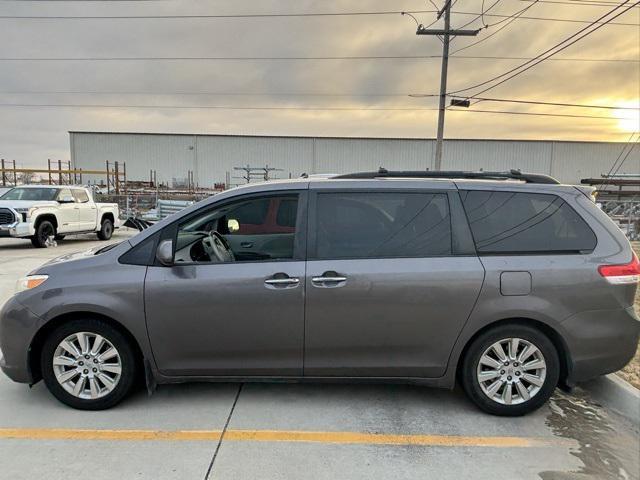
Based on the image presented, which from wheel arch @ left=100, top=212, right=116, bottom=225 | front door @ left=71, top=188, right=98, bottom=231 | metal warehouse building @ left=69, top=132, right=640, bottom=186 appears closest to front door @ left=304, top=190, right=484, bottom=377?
front door @ left=71, top=188, right=98, bottom=231

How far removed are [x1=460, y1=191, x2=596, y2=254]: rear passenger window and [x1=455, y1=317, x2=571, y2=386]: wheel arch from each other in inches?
20.9

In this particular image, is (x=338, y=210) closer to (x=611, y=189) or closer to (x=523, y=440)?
(x=523, y=440)

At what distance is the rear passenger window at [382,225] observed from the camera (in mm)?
3434

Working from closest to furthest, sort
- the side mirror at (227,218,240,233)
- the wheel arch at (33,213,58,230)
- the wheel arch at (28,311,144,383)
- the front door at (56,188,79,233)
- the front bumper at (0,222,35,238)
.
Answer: the wheel arch at (28,311,144,383) → the side mirror at (227,218,240,233) → the front bumper at (0,222,35,238) → the wheel arch at (33,213,58,230) → the front door at (56,188,79,233)

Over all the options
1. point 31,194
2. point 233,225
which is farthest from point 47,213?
point 233,225

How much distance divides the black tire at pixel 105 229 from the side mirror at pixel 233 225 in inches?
499

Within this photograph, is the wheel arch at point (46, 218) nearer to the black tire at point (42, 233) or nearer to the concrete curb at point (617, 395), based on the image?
the black tire at point (42, 233)

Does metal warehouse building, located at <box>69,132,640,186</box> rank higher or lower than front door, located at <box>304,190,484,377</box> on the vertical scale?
higher

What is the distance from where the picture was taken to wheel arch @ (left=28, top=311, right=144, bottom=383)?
342 centimetres

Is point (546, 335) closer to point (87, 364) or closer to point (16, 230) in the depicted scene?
point (87, 364)

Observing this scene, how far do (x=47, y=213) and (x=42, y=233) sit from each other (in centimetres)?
61

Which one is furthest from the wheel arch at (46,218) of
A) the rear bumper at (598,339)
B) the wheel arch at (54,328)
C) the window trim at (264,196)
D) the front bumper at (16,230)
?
the rear bumper at (598,339)

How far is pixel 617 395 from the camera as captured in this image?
375 cm

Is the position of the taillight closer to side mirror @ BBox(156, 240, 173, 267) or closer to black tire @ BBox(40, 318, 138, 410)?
side mirror @ BBox(156, 240, 173, 267)
